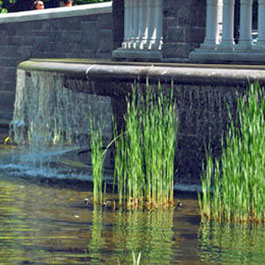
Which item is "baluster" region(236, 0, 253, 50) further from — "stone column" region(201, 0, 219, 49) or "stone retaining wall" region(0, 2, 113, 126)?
"stone retaining wall" region(0, 2, 113, 126)

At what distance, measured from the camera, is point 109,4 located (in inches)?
642

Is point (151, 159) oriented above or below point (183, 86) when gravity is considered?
below

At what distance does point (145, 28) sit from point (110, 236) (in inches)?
142

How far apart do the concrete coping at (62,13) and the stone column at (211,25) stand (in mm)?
6239

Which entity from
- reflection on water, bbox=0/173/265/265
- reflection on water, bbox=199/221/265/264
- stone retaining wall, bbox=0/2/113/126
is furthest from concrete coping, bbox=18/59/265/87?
stone retaining wall, bbox=0/2/113/126

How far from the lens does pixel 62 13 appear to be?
1703 centimetres

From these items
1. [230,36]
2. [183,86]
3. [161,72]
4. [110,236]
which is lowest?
[110,236]

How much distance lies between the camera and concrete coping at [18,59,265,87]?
8727 millimetres

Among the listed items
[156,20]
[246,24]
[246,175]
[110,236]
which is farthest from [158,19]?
[110,236]

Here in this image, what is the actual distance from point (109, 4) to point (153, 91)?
23.2 ft

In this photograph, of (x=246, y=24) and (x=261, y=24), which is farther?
(x=246, y=24)

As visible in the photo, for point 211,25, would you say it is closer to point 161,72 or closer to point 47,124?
point 161,72

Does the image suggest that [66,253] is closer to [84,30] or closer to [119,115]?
[119,115]

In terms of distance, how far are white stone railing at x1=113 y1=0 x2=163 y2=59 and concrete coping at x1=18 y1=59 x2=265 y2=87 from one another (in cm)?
68
